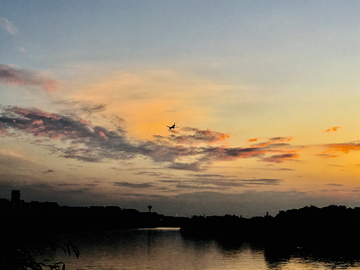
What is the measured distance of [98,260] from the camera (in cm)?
10981

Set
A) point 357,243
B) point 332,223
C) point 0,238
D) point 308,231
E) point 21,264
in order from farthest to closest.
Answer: point 308,231, point 332,223, point 357,243, point 0,238, point 21,264

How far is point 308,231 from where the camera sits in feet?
610

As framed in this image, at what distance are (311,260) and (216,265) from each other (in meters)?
29.1

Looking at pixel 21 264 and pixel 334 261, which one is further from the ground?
pixel 21 264

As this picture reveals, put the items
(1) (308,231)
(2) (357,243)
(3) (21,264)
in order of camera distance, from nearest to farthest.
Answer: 1. (3) (21,264)
2. (2) (357,243)
3. (1) (308,231)

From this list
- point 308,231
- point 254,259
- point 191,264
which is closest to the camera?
point 191,264

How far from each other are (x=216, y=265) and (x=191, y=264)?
23.7ft

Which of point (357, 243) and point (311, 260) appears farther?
point (357, 243)

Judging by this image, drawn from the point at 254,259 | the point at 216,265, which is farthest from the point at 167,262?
the point at 254,259

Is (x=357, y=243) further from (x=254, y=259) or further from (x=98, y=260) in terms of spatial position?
(x=98, y=260)

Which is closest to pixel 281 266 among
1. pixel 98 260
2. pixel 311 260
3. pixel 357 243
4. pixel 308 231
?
pixel 311 260

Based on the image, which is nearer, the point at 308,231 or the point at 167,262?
the point at 167,262

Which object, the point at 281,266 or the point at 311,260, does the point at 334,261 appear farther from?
the point at 281,266

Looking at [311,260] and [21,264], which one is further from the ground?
[21,264]
